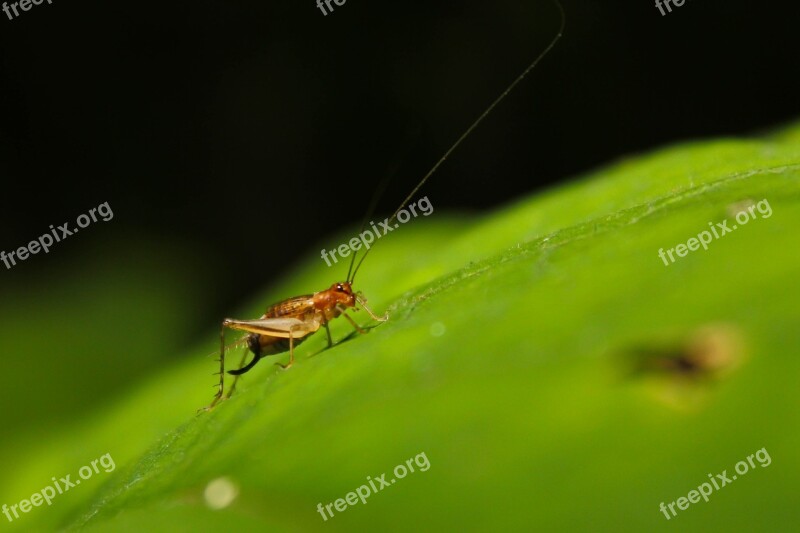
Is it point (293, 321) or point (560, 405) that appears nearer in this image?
point (560, 405)

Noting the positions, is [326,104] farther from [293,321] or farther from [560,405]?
[560,405]

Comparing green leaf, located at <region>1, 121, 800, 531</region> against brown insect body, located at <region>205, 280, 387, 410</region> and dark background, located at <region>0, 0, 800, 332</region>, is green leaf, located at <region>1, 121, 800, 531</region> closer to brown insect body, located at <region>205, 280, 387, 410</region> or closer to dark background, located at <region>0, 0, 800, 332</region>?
brown insect body, located at <region>205, 280, 387, 410</region>

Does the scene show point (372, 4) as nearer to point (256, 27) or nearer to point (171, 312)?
point (256, 27)

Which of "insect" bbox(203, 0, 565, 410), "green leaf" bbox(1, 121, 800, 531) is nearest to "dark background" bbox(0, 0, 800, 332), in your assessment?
"insect" bbox(203, 0, 565, 410)

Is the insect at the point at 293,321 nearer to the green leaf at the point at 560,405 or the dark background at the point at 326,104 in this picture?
the green leaf at the point at 560,405

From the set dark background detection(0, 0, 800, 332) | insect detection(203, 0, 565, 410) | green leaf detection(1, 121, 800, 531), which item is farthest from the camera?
dark background detection(0, 0, 800, 332)

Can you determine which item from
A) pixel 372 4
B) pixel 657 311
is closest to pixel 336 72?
pixel 372 4

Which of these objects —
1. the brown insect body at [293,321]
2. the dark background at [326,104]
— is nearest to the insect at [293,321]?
the brown insect body at [293,321]

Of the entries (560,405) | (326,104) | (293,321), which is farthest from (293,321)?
(326,104)
